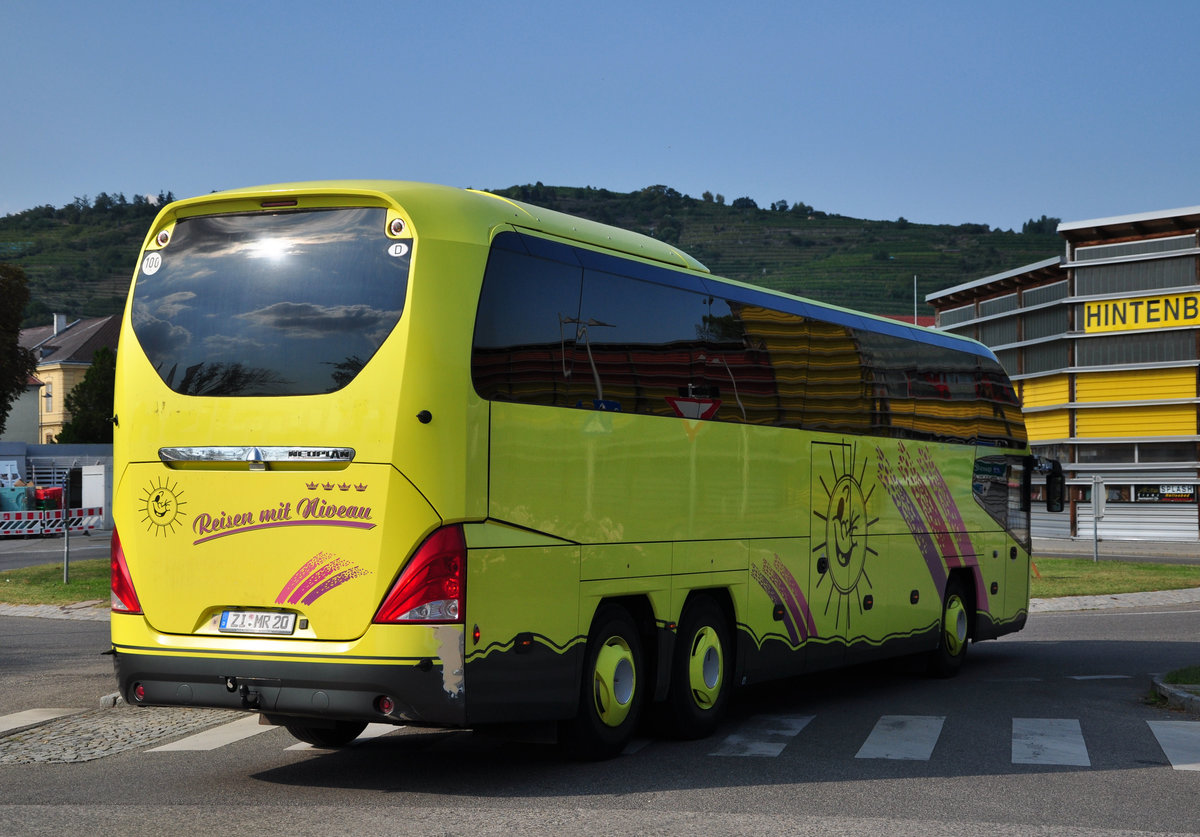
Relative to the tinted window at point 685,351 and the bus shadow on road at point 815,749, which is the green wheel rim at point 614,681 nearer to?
the bus shadow on road at point 815,749

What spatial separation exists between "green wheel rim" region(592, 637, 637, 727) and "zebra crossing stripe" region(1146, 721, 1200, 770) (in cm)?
354

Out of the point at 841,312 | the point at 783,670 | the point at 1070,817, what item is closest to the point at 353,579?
the point at 1070,817

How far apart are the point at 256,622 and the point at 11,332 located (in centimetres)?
5302

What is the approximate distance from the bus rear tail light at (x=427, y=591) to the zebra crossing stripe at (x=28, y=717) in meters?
4.80

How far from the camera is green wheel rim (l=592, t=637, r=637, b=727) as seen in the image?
8.98 m

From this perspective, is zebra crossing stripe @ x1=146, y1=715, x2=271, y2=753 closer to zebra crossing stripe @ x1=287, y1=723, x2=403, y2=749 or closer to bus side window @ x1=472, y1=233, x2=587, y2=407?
A: zebra crossing stripe @ x1=287, y1=723, x2=403, y2=749

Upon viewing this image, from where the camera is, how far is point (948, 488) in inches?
605

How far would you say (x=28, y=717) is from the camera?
11.5 m

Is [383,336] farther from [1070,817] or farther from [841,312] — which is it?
[841,312]

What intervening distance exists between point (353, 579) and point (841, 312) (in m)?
6.89

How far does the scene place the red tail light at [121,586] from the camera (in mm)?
8334

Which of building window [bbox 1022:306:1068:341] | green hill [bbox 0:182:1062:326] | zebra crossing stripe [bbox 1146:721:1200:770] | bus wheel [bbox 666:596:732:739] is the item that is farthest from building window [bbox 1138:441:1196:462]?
green hill [bbox 0:182:1062:326]

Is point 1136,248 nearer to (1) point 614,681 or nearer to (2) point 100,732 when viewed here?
(1) point 614,681

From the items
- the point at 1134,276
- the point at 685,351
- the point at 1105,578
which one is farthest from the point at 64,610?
the point at 1134,276
